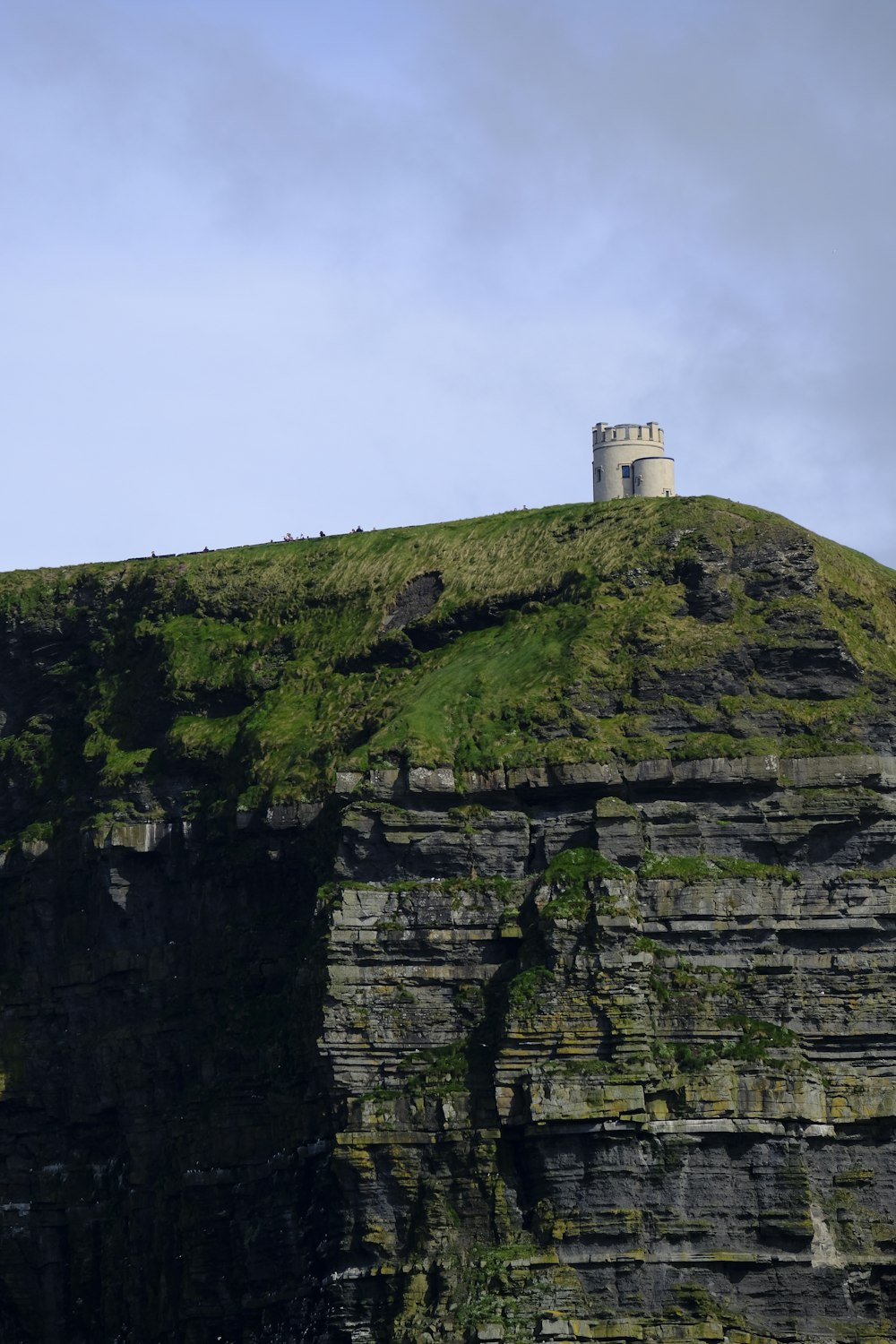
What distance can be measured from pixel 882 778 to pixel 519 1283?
75.1 feet

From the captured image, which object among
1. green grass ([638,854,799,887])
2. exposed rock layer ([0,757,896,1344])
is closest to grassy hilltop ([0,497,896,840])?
exposed rock layer ([0,757,896,1344])

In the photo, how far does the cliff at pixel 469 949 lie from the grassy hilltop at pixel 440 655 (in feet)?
0.64

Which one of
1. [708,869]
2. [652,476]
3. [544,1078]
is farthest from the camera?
[652,476]

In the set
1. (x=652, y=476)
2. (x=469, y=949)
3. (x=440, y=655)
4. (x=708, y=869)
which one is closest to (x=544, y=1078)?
(x=469, y=949)

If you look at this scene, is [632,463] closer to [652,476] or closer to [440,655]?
[652,476]

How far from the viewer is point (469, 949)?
149m

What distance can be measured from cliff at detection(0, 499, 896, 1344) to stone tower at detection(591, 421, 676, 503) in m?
11.2

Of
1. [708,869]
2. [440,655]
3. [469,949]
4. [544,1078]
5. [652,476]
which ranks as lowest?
[544,1078]

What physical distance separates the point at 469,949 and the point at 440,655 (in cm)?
1617

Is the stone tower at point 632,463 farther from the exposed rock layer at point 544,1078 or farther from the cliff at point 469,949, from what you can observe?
the exposed rock layer at point 544,1078

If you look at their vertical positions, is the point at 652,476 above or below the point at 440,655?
above

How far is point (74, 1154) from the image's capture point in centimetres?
16475

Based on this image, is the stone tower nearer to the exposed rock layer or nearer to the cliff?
the cliff

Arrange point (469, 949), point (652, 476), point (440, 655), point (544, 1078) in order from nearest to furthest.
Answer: point (544, 1078) → point (469, 949) → point (440, 655) → point (652, 476)
